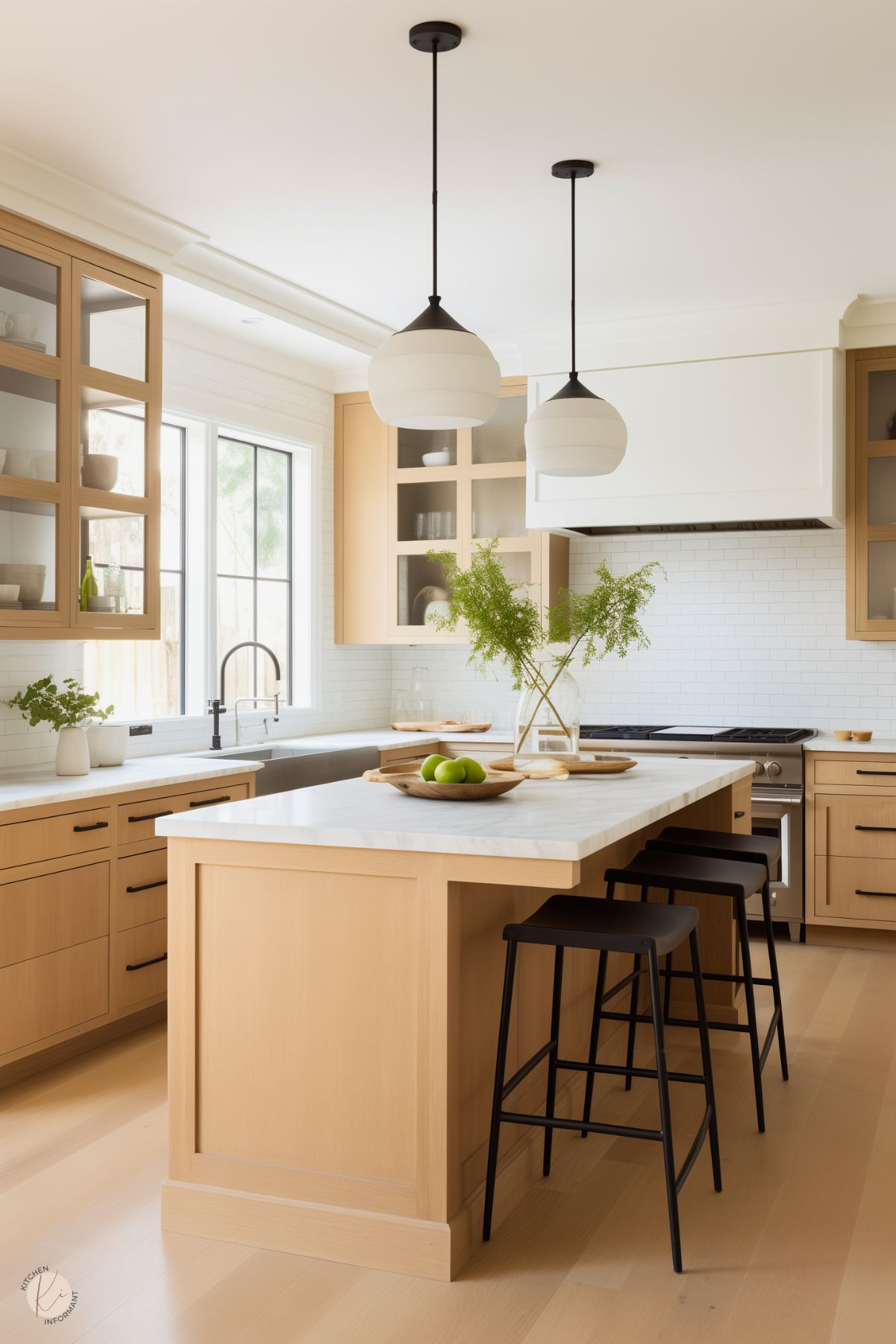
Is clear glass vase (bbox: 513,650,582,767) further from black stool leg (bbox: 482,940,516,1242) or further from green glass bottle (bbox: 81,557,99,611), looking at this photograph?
green glass bottle (bbox: 81,557,99,611)

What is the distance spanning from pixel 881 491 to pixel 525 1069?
3660 mm

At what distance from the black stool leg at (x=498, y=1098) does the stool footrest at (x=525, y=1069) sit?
30 mm

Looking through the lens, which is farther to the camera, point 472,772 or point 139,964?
point 139,964

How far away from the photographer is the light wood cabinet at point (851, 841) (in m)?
5.27

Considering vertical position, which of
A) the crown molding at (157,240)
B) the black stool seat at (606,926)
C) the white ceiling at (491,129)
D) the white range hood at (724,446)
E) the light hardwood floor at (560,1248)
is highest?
the white ceiling at (491,129)

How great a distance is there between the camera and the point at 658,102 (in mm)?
3404

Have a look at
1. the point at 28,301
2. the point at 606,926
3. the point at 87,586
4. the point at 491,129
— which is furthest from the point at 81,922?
the point at 491,129

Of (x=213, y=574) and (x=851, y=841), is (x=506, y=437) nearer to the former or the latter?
(x=213, y=574)

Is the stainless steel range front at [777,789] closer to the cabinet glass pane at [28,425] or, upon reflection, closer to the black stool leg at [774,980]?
the black stool leg at [774,980]

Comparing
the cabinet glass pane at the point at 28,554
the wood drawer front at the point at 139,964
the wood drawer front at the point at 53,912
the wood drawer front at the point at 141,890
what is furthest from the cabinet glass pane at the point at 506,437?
the wood drawer front at the point at 53,912

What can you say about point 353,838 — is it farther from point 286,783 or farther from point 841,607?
point 841,607

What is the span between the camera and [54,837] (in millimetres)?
3711

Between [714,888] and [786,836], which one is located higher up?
[714,888]

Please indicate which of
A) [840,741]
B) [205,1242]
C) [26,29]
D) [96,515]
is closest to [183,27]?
[26,29]
